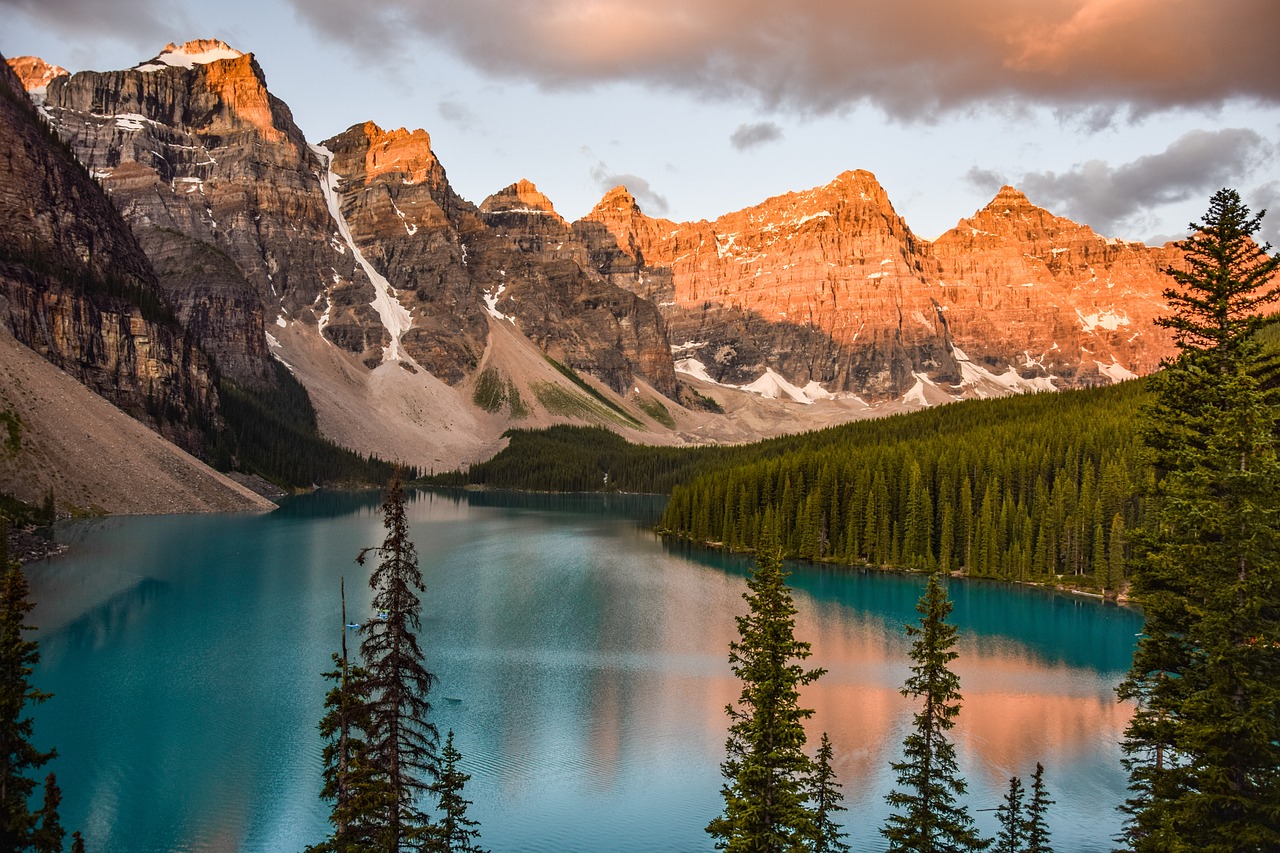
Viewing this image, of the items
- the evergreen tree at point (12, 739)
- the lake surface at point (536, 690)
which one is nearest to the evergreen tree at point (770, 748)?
the lake surface at point (536, 690)

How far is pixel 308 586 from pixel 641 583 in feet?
90.7

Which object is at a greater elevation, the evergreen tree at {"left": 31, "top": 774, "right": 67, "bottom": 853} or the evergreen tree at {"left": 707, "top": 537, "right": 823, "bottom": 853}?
the evergreen tree at {"left": 707, "top": 537, "right": 823, "bottom": 853}

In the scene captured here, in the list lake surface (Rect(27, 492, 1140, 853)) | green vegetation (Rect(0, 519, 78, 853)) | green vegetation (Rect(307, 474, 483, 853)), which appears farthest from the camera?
lake surface (Rect(27, 492, 1140, 853))

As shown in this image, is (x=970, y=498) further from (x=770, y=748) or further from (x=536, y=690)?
(x=770, y=748)

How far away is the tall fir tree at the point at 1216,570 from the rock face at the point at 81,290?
136181 mm

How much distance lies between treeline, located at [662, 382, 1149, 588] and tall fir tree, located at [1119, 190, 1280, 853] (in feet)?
198

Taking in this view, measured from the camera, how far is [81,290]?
136 meters

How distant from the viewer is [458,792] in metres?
31.9

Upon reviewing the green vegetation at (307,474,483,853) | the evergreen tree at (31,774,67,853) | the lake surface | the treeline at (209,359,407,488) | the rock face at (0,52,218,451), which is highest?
the rock face at (0,52,218,451)

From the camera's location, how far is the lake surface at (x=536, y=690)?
101 feet

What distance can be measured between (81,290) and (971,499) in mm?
128045

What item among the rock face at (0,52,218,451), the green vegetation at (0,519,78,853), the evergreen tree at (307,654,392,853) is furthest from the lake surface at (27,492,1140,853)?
the rock face at (0,52,218,451)

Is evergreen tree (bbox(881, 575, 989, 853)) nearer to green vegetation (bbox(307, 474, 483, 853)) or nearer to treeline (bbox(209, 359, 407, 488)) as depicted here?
green vegetation (bbox(307, 474, 483, 853))

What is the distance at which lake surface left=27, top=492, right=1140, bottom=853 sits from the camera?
30906 mm
